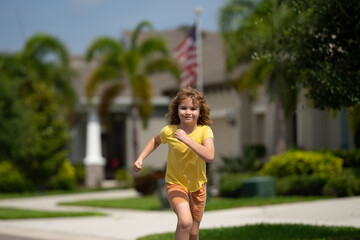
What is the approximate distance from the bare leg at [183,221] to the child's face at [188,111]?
2.74 feet

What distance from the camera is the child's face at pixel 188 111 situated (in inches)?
241

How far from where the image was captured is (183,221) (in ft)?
19.2

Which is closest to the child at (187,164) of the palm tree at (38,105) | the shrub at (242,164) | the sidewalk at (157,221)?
the sidewalk at (157,221)

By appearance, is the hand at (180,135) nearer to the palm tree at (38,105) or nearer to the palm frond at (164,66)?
the palm tree at (38,105)

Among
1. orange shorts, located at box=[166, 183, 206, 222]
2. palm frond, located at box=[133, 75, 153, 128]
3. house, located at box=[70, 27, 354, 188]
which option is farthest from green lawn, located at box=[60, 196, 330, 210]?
orange shorts, located at box=[166, 183, 206, 222]

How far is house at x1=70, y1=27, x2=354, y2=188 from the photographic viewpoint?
21.1 m

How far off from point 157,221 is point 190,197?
6.93 m

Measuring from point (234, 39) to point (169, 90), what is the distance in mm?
10281

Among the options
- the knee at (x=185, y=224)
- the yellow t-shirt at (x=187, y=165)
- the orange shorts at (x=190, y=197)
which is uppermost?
the yellow t-shirt at (x=187, y=165)

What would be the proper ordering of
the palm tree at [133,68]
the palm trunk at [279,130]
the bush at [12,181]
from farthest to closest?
1. the bush at [12,181]
2. the palm tree at [133,68]
3. the palm trunk at [279,130]

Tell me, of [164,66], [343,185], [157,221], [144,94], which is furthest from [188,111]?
[164,66]

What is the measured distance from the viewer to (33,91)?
2764 centimetres

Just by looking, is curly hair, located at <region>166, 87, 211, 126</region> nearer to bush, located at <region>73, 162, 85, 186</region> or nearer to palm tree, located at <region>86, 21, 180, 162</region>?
palm tree, located at <region>86, 21, 180, 162</region>

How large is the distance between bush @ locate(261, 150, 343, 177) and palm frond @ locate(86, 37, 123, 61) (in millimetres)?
10824
